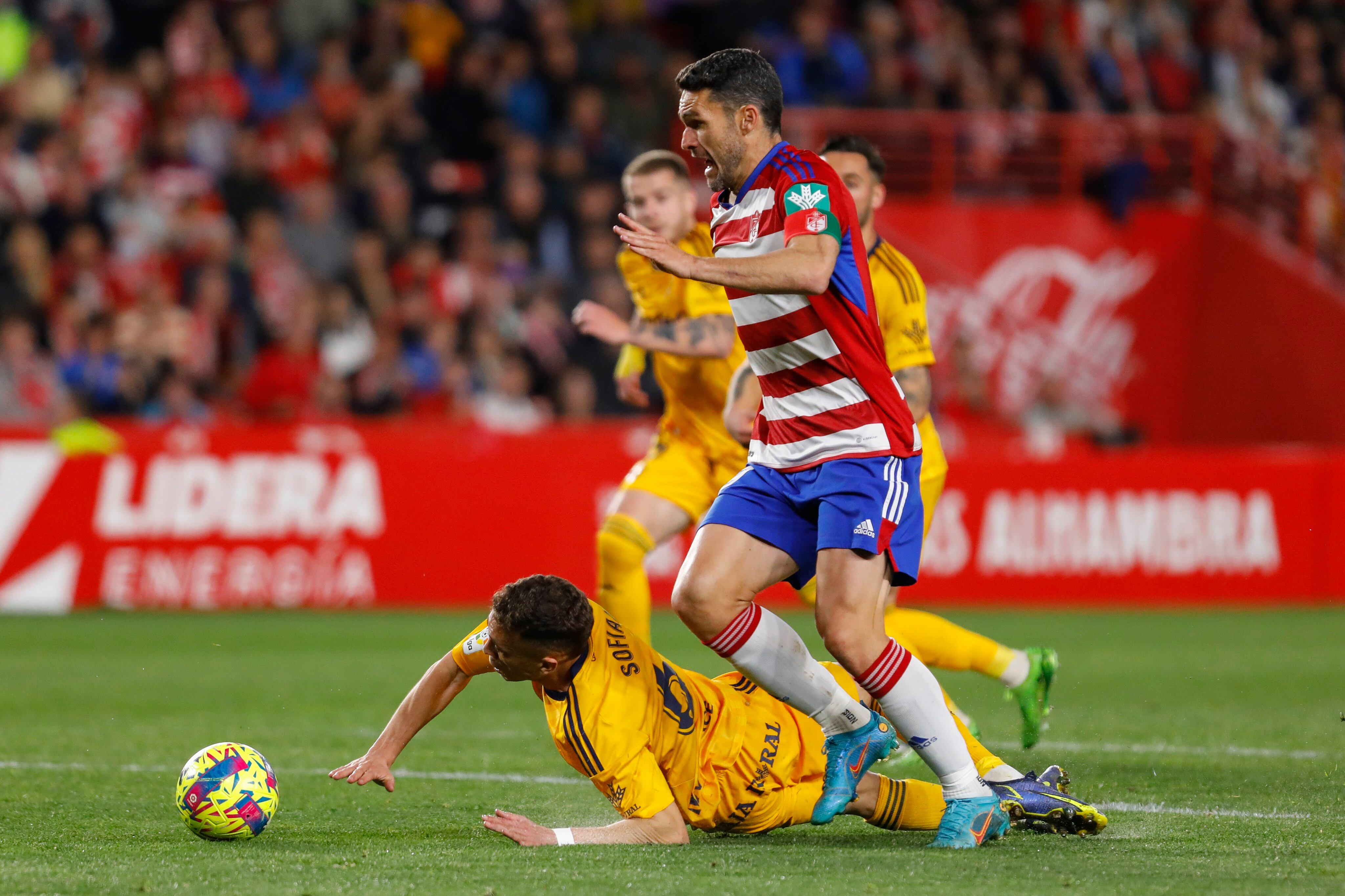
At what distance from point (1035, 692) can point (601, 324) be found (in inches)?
83.5

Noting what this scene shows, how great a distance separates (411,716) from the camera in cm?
500

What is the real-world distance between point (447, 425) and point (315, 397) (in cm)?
105

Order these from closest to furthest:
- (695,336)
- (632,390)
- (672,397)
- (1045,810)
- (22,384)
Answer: (1045,810), (695,336), (672,397), (632,390), (22,384)

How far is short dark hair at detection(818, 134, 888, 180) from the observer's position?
21.9 feet

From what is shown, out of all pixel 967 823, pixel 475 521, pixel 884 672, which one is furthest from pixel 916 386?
pixel 475 521

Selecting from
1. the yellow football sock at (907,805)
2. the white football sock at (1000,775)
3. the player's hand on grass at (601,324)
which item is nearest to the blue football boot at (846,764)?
the yellow football sock at (907,805)

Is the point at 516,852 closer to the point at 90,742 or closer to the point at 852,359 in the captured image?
the point at 852,359

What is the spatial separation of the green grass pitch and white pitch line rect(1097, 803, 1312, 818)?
0.07 ft

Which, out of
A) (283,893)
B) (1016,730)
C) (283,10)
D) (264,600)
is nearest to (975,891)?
(283,893)

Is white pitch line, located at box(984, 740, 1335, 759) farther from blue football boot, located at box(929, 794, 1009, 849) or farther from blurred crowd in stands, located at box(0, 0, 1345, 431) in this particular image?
blurred crowd in stands, located at box(0, 0, 1345, 431)

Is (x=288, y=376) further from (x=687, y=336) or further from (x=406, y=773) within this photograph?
(x=406, y=773)

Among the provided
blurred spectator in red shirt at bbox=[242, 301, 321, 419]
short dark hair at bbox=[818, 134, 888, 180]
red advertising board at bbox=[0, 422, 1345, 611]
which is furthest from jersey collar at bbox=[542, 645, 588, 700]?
blurred spectator in red shirt at bbox=[242, 301, 321, 419]

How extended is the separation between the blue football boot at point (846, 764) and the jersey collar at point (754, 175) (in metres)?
1.55

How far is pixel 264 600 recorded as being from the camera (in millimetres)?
12992
